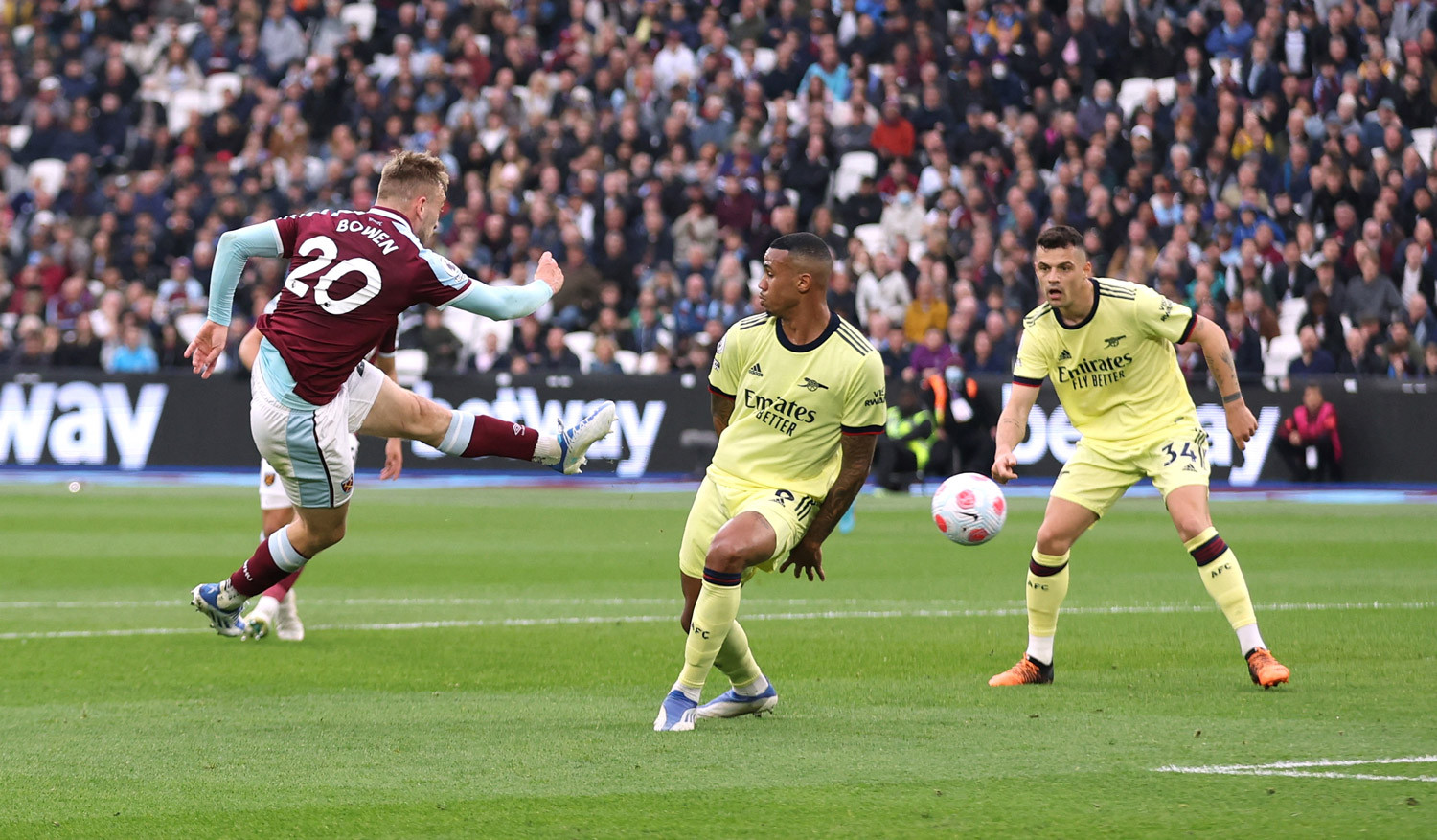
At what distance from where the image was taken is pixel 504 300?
8.47m

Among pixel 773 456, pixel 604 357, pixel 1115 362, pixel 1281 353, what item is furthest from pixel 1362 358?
pixel 773 456

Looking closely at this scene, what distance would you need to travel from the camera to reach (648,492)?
2328cm

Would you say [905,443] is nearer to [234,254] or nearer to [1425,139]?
[1425,139]

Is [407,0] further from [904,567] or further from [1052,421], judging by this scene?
[904,567]

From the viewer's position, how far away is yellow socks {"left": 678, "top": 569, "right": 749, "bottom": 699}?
7512 millimetres

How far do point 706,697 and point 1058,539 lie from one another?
77.4 inches

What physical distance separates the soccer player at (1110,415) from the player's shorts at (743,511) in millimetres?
1544

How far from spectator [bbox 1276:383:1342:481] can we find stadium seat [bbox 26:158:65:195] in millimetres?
20350

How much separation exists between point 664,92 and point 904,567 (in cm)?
1597

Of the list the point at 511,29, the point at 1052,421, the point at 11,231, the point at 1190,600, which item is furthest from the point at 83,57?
the point at 1190,600

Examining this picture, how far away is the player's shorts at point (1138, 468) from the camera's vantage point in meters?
9.32

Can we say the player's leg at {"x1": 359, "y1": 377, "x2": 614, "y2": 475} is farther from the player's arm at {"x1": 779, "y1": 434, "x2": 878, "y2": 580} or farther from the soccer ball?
the player's arm at {"x1": 779, "y1": 434, "x2": 878, "y2": 580}

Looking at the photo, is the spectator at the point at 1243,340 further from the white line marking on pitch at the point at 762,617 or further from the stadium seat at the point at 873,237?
the white line marking on pitch at the point at 762,617

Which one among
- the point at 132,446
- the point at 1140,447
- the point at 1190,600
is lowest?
the point at 132,446
